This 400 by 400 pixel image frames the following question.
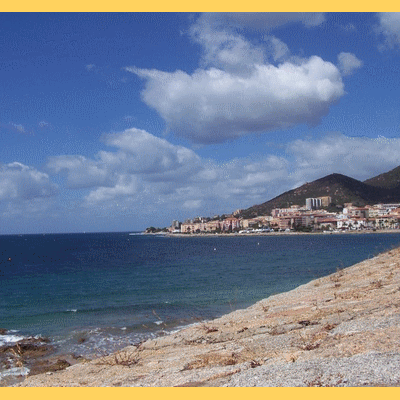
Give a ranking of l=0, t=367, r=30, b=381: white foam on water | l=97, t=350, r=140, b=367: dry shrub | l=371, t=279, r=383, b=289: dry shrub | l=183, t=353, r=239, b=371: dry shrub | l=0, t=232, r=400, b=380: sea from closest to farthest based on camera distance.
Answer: l=183, t=353, r=239, b=371: dry shrub, l=97, t=350, r=140, b=367: dry shrub, l=371, t=279, r=383, b=289: dry shrub, l=0, t=367, r=30, b=381: white foam on water, l=0, t=232, r=400, b=380: sea

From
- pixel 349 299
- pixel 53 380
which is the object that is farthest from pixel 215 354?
pixel 349 299

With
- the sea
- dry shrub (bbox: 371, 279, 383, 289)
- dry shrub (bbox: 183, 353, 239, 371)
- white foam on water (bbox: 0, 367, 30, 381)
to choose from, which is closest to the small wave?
the sea

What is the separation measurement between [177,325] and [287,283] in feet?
53.0

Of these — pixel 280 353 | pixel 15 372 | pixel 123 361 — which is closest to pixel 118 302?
pixel 15 372

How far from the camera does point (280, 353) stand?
678 centimetres

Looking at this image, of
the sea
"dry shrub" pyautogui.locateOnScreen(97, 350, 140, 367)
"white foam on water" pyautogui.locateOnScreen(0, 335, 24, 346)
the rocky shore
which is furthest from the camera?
the sea

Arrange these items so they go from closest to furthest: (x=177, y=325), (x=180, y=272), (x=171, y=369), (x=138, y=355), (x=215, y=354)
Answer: (x=171, y=369), (x=215, y=354), (x=138, y=355), (x=177, y=325), (x=180, y=272)

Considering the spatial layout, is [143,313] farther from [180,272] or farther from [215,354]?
[180,272]

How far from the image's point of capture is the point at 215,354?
25.0ft

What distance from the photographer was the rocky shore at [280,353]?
5.46 m

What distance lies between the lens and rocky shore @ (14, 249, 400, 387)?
546cm

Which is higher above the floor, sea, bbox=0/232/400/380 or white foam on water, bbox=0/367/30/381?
white foam on water, bbox=0/367/30/381

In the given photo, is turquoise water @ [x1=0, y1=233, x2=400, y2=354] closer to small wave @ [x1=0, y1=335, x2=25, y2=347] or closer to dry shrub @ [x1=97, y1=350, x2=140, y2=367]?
small wave @ [x1=0, y1=335, x2=25, y2=347]

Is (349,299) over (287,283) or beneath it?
over
